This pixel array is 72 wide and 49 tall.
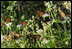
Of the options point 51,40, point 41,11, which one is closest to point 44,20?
point 41,11

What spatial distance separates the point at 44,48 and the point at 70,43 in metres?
0.41

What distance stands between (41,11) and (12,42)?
103cm

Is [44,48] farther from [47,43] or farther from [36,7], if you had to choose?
[36,7]

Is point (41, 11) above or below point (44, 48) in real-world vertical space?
above

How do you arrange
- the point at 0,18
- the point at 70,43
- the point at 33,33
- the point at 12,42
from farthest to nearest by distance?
the point at 0,18
the point at 33,33
the point at 12,42
the point at 70,43

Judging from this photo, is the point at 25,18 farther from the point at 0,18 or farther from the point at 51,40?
the point at 51,40

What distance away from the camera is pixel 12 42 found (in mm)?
2932

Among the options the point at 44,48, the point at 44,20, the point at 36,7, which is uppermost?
the point at 36,7

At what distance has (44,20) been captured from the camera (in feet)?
11.5

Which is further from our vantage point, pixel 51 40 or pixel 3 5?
pixel 3 5

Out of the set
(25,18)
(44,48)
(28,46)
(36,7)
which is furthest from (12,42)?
(36,7)

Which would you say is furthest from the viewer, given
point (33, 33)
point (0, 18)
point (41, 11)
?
point (41, 11)

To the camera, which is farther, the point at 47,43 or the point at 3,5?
the point at 3,5

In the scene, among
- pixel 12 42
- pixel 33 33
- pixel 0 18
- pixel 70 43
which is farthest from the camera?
pixel 0 18
